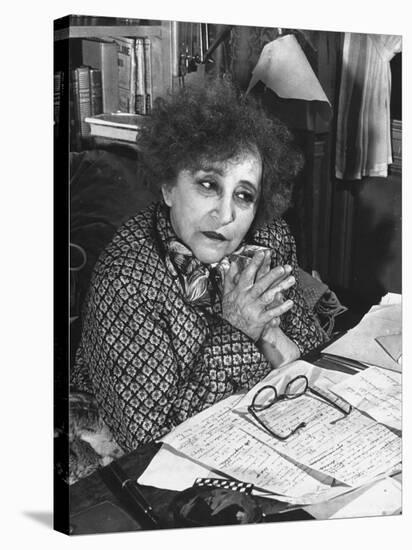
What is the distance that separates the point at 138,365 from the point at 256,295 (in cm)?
67

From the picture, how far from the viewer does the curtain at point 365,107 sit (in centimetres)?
643

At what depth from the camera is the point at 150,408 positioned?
237 inches

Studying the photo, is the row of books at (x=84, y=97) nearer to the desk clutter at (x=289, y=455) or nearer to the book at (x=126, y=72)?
the book at (x=126, y=72)

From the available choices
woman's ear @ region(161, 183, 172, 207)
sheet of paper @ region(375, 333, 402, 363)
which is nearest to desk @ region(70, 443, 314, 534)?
woman's ear @ region(161, 183, 172, 207)

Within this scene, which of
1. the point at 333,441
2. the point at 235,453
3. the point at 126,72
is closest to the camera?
the point at 126,72

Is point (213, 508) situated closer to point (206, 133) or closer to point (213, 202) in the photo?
point (213, 202)

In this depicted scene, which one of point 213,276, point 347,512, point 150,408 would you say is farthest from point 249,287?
point 347,512

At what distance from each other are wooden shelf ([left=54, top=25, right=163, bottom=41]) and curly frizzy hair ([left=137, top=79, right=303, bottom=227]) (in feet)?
0.94

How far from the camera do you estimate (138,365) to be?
596 centimetres

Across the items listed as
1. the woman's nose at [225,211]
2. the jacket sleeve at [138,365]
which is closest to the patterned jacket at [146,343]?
the jacket sleeve at [138,365]

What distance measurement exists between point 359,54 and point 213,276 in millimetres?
1252

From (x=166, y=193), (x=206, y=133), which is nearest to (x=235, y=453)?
(x=166, y=193)

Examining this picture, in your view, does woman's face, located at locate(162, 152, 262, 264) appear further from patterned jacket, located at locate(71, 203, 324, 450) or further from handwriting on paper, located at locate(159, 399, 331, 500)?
handwriting on paper, located at locate(159, 399, 331, 500)

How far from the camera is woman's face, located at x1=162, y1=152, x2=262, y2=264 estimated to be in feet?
19.9
